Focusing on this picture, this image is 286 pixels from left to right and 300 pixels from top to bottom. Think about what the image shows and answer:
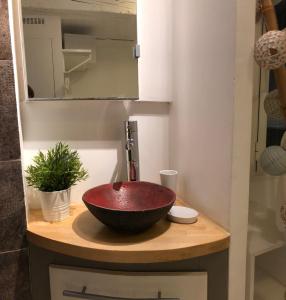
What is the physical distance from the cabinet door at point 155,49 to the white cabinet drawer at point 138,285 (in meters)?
0.71

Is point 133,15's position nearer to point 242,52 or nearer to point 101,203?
point 242,52

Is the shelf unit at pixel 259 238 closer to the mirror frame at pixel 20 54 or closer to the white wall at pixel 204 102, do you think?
the white wall at pixel 204 102

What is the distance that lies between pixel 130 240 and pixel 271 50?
722 millimetres

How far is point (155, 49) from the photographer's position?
1.23 metres

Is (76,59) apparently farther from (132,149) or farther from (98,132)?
(132,149)

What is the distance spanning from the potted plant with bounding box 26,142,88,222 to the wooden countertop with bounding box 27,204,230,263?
46mm

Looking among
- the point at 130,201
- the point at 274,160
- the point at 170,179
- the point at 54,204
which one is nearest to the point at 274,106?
the point at 274,160

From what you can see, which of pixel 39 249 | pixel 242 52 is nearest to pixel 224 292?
pixel 39 249

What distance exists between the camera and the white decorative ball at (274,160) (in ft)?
3.41

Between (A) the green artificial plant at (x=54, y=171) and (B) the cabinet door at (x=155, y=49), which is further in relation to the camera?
(B) the cabinet door at (x=155, y=49)

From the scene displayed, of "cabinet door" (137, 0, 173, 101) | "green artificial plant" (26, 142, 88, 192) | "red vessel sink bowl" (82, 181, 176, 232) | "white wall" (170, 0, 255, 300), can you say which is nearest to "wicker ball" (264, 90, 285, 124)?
"white wall" (170, 0, 255, 300)

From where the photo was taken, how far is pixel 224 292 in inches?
36.7

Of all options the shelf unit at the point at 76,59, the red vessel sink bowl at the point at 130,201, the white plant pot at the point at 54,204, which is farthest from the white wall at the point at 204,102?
the white plant pot at the point at 54,204

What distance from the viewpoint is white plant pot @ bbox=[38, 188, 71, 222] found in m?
1.00
